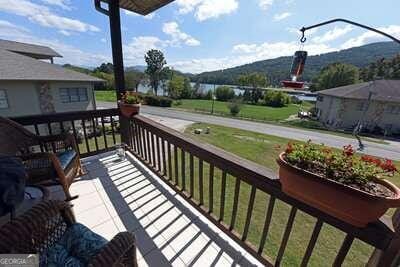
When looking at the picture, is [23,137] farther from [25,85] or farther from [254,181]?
[25,85]

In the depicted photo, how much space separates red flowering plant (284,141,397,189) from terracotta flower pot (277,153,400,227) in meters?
0.04

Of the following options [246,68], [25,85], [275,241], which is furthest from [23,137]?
[246,68]

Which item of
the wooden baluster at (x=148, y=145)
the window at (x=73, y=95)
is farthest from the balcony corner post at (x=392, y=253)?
the window at (x=73, y=95)

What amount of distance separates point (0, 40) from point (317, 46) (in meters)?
20.0

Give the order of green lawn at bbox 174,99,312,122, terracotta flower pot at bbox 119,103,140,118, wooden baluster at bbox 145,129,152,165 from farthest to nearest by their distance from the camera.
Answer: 1. green lawn at bbox 174,99,312,122
2. terracotta flower pot at bbox 119,103,140,118
3. wooden baluster at bbox 145,129,152,165

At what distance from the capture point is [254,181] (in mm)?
1412

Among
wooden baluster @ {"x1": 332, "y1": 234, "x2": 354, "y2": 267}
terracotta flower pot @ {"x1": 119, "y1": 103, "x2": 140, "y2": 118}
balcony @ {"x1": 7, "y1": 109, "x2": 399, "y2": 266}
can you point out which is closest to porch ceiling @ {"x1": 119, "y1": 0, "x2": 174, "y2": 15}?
terracotta flower pot @ {"x1": 119, "y1": 103, "x2": 140, "y2": 118}

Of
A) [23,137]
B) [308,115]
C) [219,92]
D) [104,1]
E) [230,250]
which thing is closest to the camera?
[230,250]

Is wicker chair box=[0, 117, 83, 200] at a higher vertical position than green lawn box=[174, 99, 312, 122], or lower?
higher

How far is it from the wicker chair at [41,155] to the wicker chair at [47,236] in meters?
0.87

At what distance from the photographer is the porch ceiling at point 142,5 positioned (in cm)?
292

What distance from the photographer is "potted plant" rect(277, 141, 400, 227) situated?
82 cm

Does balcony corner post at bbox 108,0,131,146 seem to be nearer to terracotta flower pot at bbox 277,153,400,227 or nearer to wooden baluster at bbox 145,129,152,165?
wooden baluster at bbox 145,129,152,165

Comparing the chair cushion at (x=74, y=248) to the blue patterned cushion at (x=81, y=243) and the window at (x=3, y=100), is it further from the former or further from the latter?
the window at (x=3, y=100)
